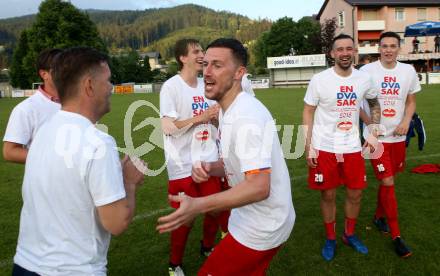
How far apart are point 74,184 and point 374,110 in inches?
162

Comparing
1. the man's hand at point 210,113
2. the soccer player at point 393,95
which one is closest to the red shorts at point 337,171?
the soccer player at point 393,95

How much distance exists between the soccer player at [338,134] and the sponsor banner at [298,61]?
146ft

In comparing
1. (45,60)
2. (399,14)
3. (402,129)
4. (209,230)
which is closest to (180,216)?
(45,60)

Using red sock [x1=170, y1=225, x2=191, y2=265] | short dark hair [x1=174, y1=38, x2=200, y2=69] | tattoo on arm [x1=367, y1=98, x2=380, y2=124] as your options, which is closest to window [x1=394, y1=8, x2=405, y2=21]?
tattoo on arm [x1=367, y1=98, x2=380, y2=124]

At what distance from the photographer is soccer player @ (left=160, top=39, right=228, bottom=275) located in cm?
445

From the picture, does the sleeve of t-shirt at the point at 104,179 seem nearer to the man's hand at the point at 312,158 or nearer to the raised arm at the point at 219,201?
the raised arm at the point at 219,201

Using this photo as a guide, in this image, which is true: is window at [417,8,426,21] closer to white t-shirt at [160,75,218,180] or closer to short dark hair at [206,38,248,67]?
white t-shirt at [160,75,218,180]

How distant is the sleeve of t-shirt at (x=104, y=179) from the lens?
2.07 meters

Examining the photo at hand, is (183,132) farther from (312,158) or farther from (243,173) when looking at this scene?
(243,173)

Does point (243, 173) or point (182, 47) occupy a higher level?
point (182, 47)

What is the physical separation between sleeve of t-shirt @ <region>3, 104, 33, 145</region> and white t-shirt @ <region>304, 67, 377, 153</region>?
3.11m

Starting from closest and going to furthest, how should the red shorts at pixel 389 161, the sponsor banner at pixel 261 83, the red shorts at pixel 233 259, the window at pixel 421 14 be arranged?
the red shorts at pixel 233 259 → the red shorts at pixel 389 161 → the sponsor banner at pixel 261 83 → the window at pixel 421 14

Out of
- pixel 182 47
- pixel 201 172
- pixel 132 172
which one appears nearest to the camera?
pixel 132 172

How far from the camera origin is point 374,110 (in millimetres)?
5203
